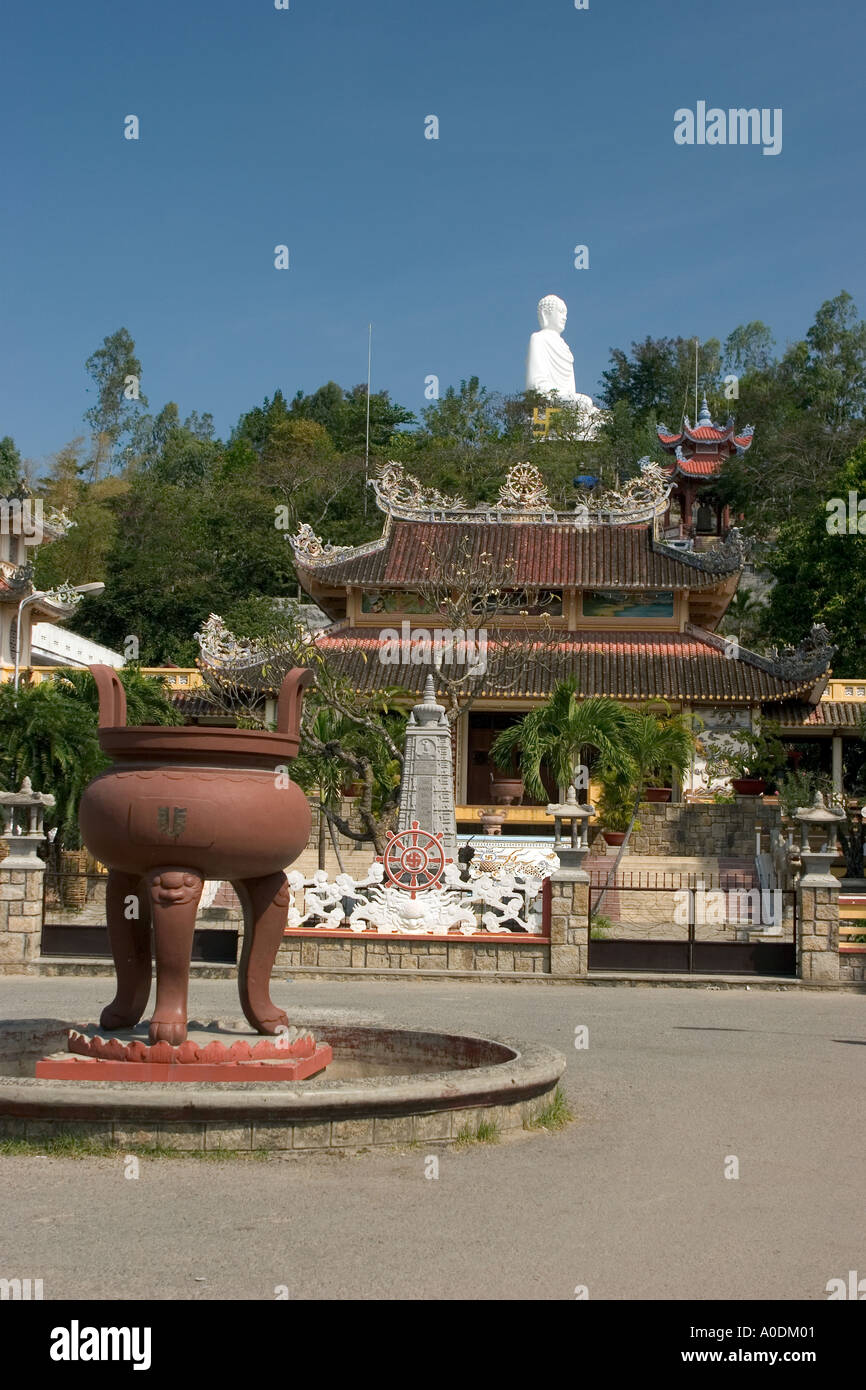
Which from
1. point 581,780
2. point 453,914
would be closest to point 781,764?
point 581,780

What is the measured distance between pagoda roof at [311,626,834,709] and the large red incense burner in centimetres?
2347

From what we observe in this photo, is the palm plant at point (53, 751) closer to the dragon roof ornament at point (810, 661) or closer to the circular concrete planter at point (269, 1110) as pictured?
the circular concrete planter at point (269, 1110)

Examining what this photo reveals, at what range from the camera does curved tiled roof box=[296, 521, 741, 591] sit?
35906mm

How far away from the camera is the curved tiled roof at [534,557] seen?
35.9 m

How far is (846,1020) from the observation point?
13523 millimetres

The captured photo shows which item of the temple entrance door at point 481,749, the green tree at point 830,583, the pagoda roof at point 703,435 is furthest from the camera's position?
the pagoda roof at point 703,435

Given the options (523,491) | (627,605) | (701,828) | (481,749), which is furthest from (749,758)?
(523,491)

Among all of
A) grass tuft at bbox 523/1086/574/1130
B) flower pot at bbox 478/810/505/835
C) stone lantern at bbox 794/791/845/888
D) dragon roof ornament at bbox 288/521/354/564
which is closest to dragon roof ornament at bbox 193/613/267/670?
dragon roof ornament at bbox 288/521/354/564

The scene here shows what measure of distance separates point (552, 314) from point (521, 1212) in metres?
82.0

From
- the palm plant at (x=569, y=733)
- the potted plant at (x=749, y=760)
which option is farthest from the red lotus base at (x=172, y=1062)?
the potted plant at (x=749, y=760)

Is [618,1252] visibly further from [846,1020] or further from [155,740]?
[846,1020]

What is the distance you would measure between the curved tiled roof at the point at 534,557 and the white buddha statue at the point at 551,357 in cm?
4344

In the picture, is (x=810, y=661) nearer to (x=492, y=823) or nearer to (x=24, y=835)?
(x=492, y=823)

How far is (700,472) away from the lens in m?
59.6
